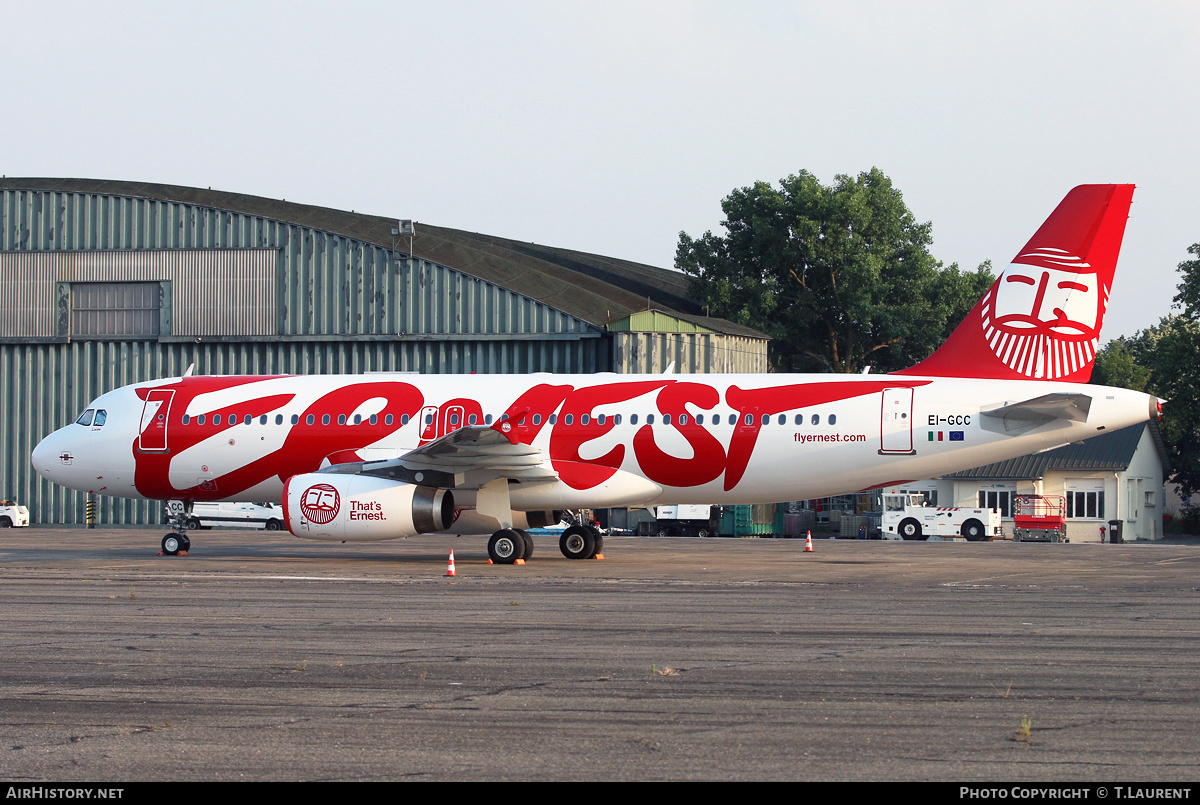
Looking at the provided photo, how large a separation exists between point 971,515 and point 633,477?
871 inches

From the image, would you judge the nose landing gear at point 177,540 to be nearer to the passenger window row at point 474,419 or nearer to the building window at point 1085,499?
the passenger window row at point 474,419

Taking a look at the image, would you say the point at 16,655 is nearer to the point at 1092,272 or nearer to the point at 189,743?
the point at 189,743

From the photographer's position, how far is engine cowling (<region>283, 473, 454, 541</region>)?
22594mm

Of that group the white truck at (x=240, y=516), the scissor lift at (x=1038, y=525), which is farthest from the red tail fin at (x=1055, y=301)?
the white truck at (x=240, y=516)

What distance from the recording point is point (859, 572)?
22109mm

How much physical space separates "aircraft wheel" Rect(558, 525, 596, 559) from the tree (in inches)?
1741

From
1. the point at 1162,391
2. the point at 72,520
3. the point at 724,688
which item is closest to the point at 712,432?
the point at 724,688

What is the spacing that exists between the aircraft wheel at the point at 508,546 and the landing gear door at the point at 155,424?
8247 millimetres

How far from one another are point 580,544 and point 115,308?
28.3 m

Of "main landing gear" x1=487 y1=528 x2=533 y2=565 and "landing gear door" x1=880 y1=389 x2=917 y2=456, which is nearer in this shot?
"landing gear door" x1=880 y1=389 x2=917 y2=456

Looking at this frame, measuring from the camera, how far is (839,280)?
7006 cm

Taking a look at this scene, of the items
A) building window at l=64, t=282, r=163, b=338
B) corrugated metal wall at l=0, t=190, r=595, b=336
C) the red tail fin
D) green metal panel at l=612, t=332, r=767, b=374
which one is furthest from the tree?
the red tail fin

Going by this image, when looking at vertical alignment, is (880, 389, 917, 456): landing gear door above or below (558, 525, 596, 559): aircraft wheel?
above

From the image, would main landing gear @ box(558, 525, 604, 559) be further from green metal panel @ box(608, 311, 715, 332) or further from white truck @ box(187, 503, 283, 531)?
white truck @ box(187, 503, 283, 531)
